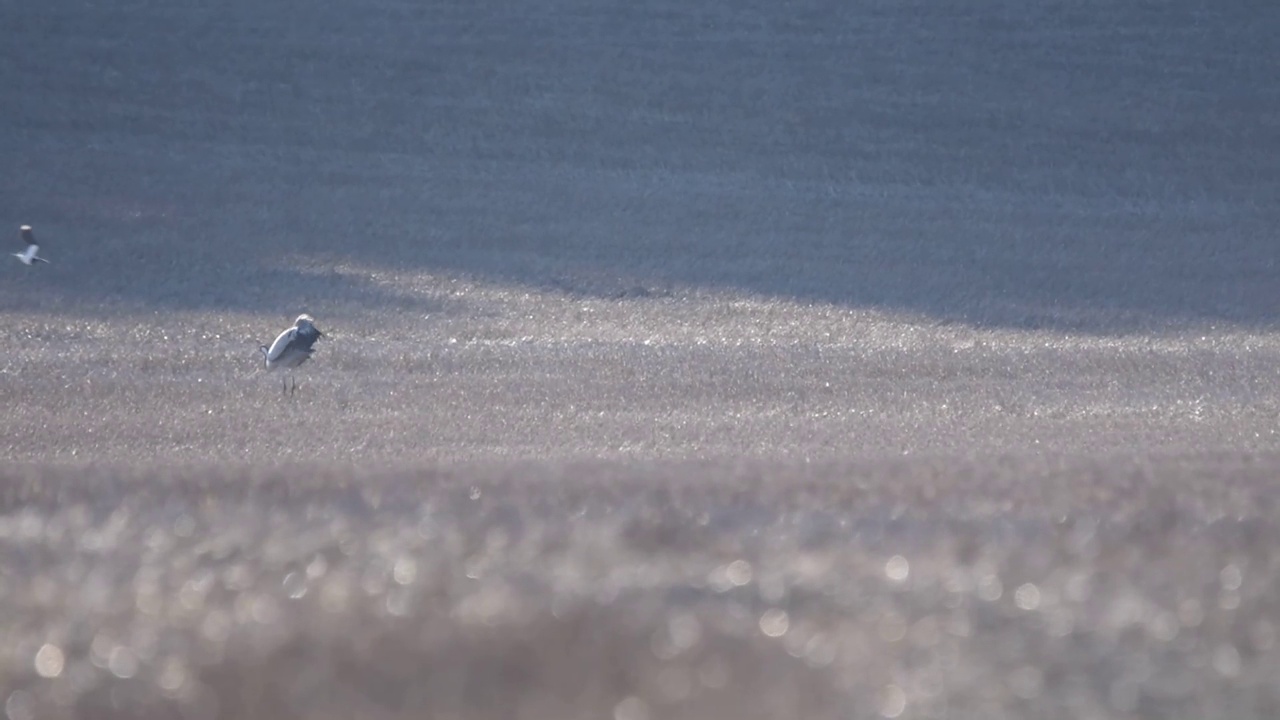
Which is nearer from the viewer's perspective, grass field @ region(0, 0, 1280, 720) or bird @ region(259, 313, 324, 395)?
grass field @ region(0, 0, 1280, 720)

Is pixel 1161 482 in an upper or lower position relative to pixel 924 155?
upper

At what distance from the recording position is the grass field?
1592 millimetres

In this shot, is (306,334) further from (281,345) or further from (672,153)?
(672,153)

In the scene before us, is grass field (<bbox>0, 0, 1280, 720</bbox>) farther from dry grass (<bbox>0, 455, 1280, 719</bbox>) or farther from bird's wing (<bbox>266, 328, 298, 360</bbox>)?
bird's wing (<bbox>266, 328, 298, 360</bbox>)

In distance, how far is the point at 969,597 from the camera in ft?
5.45

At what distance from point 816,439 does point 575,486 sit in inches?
144

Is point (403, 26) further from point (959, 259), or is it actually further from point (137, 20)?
point (959, 259)

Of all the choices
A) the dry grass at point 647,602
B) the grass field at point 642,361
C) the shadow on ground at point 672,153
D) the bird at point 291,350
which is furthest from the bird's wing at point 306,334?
the dry grass at point 647,602

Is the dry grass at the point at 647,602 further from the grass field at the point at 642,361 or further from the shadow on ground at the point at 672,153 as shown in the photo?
the shadow on ground at the point at 672,153

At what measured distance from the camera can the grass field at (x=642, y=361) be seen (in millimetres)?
1592

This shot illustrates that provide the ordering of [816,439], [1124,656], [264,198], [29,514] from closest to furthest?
[1124,656], [29,514], [816,439], [264,198]

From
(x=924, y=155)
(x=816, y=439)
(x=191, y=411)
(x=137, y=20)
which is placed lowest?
(x=924, y=155)

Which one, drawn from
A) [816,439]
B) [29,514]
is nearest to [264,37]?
[816,439]

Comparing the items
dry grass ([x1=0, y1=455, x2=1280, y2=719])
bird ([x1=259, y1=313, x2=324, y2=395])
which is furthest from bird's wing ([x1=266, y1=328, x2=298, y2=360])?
dry grass ([x1=0, y1=455, x2=1280, y2=719])
